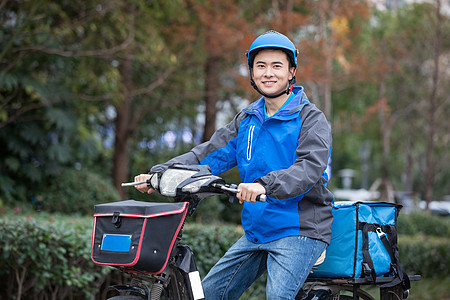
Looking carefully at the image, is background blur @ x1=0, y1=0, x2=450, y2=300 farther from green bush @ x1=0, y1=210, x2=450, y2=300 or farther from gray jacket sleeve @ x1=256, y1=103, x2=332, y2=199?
gray jacket sleeve @ x1=256, y1=103, x2=332, y2=199

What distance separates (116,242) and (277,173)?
80cm

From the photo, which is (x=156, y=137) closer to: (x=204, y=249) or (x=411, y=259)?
(x=411, y=259)

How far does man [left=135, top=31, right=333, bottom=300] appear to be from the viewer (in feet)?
9.38

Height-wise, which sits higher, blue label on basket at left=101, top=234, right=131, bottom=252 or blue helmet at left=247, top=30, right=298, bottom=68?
blue helmet at left=247, top=30, right=298, bottom=68

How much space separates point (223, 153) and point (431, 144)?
14.7m

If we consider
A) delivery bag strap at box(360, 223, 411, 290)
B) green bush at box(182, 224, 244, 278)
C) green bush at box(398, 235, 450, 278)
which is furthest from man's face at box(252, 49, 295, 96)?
green bush at box(398, 235, 450, 278)

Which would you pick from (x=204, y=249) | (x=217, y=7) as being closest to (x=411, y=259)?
(x=204, y=249)

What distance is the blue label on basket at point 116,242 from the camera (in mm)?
2477

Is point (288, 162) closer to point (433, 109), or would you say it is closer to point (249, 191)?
point (249, 191)

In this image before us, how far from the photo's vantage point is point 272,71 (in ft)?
10.0

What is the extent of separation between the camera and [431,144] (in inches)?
656

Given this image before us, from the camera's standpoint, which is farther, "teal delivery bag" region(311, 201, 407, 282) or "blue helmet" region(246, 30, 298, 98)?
"teal delivery bag" region(311, 201, 407, 282)

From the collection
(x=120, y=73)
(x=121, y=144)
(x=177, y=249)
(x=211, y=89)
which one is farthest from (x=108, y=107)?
(x=177, y=249)

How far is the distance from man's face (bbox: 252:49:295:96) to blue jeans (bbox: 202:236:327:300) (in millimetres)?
806
